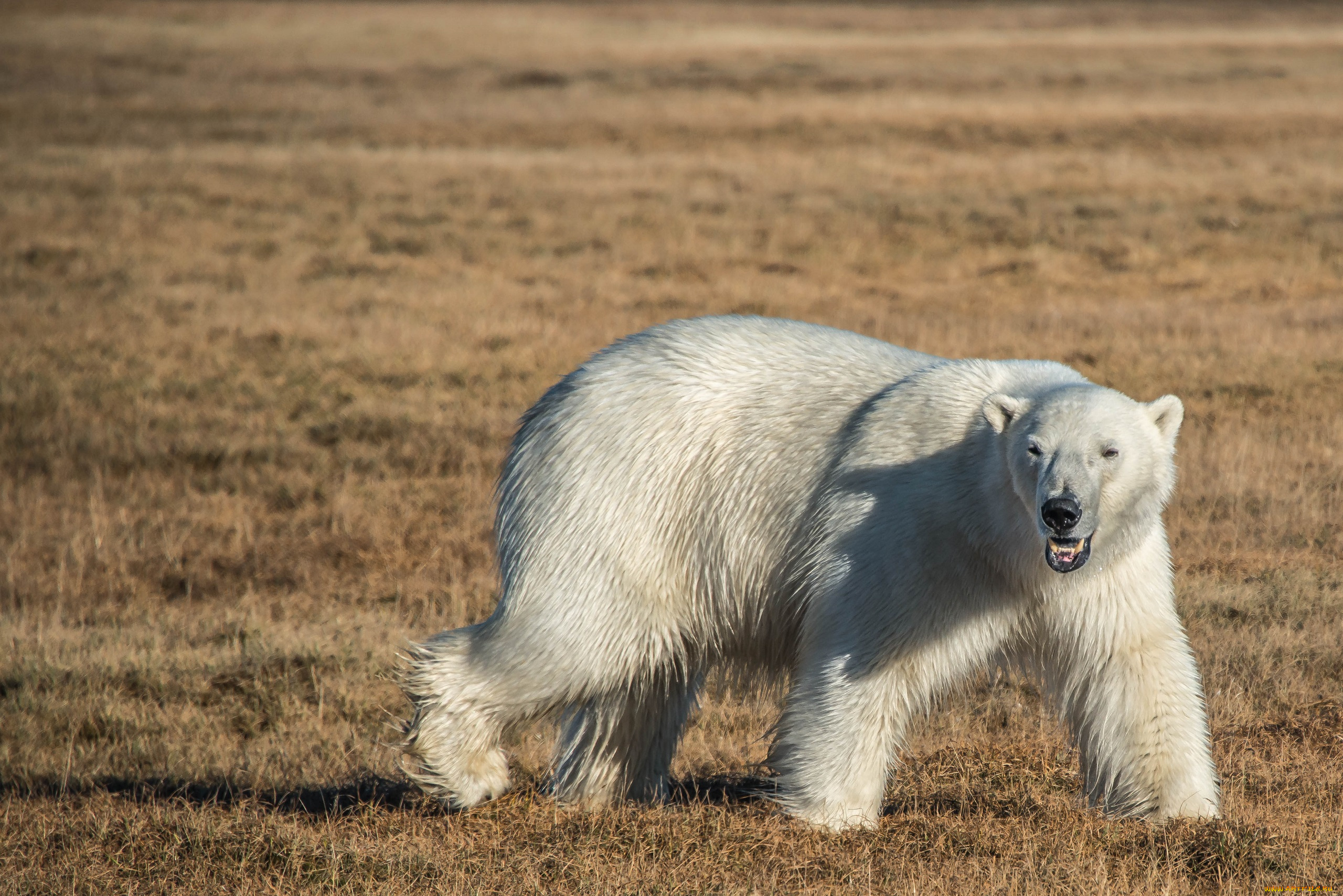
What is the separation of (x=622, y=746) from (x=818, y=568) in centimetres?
117

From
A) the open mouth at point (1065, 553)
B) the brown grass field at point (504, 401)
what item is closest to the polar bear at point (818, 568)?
the open mouth at point (1065, 553)

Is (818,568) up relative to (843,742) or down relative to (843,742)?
up

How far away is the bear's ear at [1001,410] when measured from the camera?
446cm

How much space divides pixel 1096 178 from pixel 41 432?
16.7 meters

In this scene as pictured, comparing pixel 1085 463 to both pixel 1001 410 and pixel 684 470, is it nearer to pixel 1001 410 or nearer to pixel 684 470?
pixel 1001 410

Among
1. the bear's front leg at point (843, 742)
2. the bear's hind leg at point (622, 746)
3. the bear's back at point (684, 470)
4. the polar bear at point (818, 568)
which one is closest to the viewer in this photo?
the polar bear at point (818, 568)

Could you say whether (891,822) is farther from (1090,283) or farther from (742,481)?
(1090,283)

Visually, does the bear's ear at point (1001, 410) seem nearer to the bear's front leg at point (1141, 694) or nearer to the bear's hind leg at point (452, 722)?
the bear's front leg at point (1141, 694)

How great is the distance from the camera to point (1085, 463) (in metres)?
4.21

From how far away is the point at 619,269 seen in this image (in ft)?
57.0

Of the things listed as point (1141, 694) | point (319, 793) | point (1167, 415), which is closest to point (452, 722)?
point (319, 793)

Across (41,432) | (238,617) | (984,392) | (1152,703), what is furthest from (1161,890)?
(41,432)

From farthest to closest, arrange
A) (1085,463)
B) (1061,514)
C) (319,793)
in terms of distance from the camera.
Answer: (319,793), (1085,463), (1061,514)

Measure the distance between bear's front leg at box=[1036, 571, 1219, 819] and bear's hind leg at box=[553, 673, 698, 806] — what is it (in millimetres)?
1475
